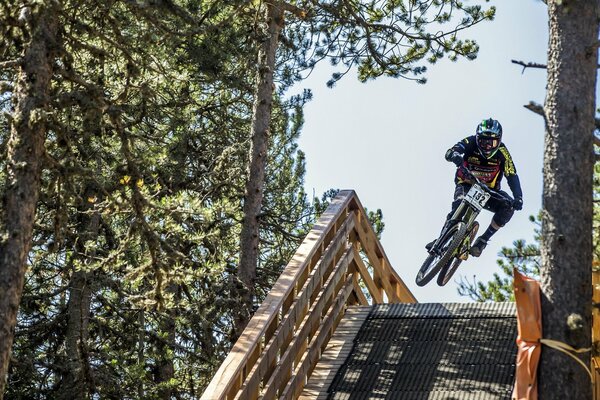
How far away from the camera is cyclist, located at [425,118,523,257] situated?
14.3 m

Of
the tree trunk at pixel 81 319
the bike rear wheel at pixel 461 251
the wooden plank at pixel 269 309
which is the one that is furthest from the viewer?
the bike rear wheel at pixel 461 251

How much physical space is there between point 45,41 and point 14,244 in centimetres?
170

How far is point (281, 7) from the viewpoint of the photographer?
14062mm

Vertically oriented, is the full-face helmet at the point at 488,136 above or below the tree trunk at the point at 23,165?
above

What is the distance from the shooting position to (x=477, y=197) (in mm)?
14430

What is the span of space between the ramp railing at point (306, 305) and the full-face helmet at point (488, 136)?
252 cm

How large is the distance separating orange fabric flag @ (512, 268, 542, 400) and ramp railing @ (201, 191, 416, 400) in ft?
6.65

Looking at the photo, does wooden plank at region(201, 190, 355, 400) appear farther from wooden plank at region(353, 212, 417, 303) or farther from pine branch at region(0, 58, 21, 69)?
pine branch at region(0, 58, 21, 69)

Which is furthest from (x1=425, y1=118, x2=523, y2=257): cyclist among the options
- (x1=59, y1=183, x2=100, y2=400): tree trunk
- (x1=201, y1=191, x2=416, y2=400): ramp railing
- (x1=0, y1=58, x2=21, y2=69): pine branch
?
(x1=0, y1=58, x2=21, y2=69): pine branch

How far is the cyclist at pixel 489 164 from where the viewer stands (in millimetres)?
14320

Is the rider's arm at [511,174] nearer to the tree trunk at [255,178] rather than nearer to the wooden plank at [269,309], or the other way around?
the tree trunk at [255,178]

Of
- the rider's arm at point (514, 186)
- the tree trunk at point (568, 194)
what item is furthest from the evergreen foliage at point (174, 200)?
the tree trunk at point (568, 194)

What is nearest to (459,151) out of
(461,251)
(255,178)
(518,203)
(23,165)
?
(518,203)

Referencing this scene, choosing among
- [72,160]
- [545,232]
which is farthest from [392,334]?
[72,160]
